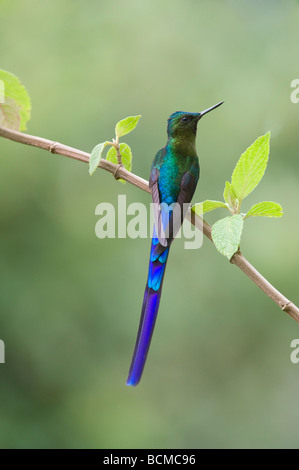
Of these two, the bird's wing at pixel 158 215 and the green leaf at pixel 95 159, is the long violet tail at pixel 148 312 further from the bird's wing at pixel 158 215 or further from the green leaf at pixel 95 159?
the green leaf at pixel 95 159

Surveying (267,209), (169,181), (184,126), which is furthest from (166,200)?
(267,209)

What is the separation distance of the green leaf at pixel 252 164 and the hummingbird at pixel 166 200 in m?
0.10

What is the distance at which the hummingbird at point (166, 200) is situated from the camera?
635mm

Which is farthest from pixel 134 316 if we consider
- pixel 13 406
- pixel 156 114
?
pixel 156 114

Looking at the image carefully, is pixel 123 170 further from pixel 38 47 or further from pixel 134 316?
pixel 38 47

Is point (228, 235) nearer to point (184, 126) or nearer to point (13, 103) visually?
point (13, 103)

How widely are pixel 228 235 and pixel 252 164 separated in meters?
0.07

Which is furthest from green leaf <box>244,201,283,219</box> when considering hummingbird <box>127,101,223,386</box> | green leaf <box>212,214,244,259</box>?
hummingbird <box>127,101,223,386</box>

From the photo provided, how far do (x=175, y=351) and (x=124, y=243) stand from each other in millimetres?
450

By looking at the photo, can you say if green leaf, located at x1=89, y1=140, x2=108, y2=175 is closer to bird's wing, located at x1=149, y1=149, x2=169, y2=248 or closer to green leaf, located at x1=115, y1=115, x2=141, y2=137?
green leaf, located at x1=115, y1=115, x2=141, y2=137

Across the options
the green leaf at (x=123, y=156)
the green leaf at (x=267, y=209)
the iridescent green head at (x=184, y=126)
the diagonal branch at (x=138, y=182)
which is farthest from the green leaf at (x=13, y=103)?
the iridescent green head at (x=184, y=126)

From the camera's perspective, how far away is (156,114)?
229 centimetres

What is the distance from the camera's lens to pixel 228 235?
0.53m

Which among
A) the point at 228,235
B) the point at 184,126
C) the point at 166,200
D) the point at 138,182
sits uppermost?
the point at 184,126
